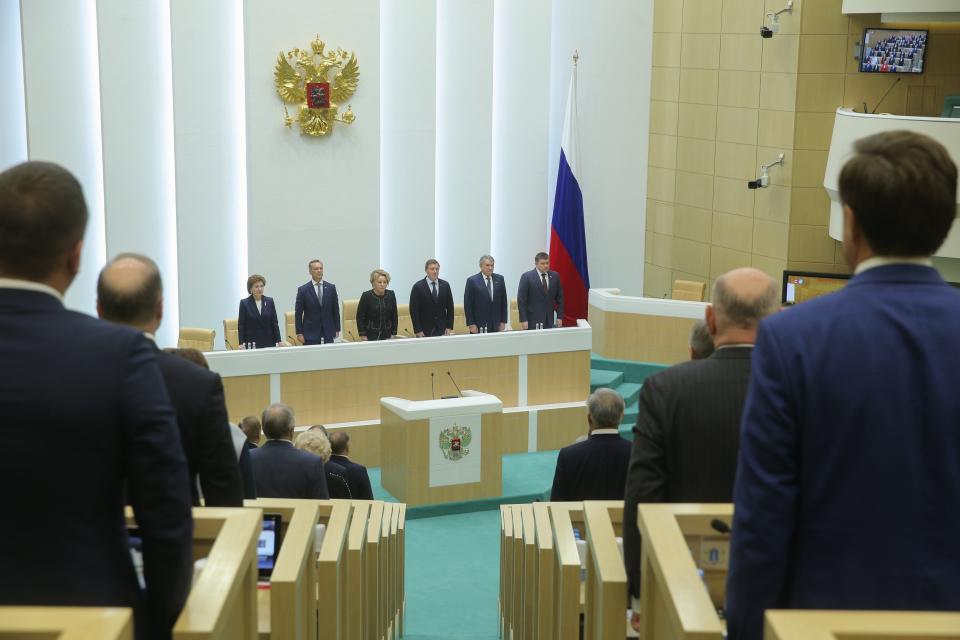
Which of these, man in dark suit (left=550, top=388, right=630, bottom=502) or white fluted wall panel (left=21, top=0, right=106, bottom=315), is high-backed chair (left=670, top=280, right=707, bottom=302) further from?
man in dark suit (left=550, top=388, right=630, bottom=502)

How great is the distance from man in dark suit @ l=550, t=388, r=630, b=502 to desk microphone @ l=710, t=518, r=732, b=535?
122 inches

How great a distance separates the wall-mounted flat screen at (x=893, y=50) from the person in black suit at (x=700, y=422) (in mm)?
11069

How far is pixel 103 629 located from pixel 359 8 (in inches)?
515

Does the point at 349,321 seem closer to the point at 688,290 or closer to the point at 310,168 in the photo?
the point at 310,168

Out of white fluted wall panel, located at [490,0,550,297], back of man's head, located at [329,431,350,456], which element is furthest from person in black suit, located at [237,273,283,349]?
white fluted wall panel, located at [490,0,550,297]

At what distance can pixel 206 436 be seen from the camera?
9.41 ft

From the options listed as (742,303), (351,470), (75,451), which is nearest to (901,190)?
(742,303)

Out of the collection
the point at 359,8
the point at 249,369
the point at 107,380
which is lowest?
the point at 249,369

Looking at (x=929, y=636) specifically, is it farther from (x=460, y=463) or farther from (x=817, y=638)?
(x=460, y=463)

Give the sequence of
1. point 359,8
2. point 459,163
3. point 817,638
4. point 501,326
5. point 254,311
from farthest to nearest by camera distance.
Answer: point 459,163 → point 359,8 → point 501,326 → point 254,311 → point 817,638

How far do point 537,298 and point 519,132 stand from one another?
3.65m

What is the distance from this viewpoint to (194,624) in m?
1.85

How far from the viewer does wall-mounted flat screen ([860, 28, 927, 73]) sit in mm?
12766

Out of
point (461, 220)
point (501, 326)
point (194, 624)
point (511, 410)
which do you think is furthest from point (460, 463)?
point (194, 624)
